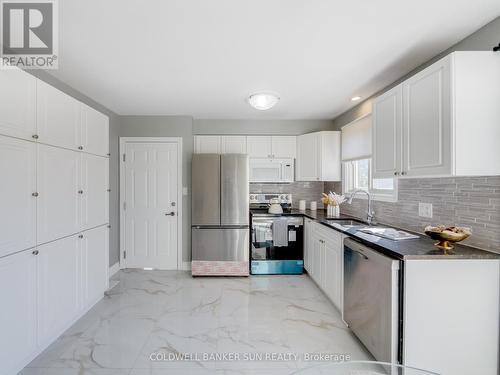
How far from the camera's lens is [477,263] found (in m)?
1.53

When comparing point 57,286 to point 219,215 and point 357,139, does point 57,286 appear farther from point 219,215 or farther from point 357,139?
point 357,139

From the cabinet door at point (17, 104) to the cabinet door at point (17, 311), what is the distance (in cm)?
85

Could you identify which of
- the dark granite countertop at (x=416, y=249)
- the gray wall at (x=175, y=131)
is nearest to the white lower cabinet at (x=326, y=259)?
the dark granite countertop at (x=416, y=249)

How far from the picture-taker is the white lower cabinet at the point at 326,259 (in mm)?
2508

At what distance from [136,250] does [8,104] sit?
268 cm

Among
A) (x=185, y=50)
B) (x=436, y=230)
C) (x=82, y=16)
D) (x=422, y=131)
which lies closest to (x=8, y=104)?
(x=82, y=16)

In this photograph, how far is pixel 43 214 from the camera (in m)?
1.94

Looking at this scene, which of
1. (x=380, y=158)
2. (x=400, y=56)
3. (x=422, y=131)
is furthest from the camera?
(x=380, y=158)

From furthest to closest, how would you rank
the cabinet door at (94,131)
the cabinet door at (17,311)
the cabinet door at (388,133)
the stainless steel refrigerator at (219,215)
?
the stainless steel refrigerator at (219,215) → the cabinet door at (94,131) → the cabinet door at (388,133) → the cabinet door at (17,311)

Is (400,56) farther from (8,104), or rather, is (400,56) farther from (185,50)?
(8,104)

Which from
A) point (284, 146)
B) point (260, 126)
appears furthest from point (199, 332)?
point (260, 126)

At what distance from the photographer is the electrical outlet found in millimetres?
2111

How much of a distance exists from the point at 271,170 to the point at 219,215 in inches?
45.9

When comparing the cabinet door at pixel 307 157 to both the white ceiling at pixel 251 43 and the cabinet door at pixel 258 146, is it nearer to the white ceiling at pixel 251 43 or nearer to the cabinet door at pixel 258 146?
the cabinet door at pixel 258 146
